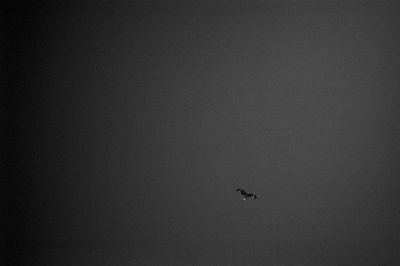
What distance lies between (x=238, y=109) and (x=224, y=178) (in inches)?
20.6

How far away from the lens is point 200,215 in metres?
2.61

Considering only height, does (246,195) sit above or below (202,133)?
below

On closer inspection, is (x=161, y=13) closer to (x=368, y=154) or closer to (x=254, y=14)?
(x=254, y=14)

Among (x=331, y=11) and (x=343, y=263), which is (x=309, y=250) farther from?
(x=331, y=11)

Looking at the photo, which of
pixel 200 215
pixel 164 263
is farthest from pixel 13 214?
pixel 200 215

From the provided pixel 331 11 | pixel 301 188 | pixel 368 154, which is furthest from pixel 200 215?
pixel 331 11

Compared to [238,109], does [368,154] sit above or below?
below

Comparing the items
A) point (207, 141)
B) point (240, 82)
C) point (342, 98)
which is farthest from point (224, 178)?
point (342, 98)

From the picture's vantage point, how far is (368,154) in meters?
2.55

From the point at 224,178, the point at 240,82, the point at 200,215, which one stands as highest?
the point at 240,82

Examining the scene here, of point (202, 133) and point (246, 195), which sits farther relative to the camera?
point (202, 133)

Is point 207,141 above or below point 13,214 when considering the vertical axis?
above

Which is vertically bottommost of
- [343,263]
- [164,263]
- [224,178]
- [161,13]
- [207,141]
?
[164,263]

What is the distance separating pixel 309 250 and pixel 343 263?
26cm
